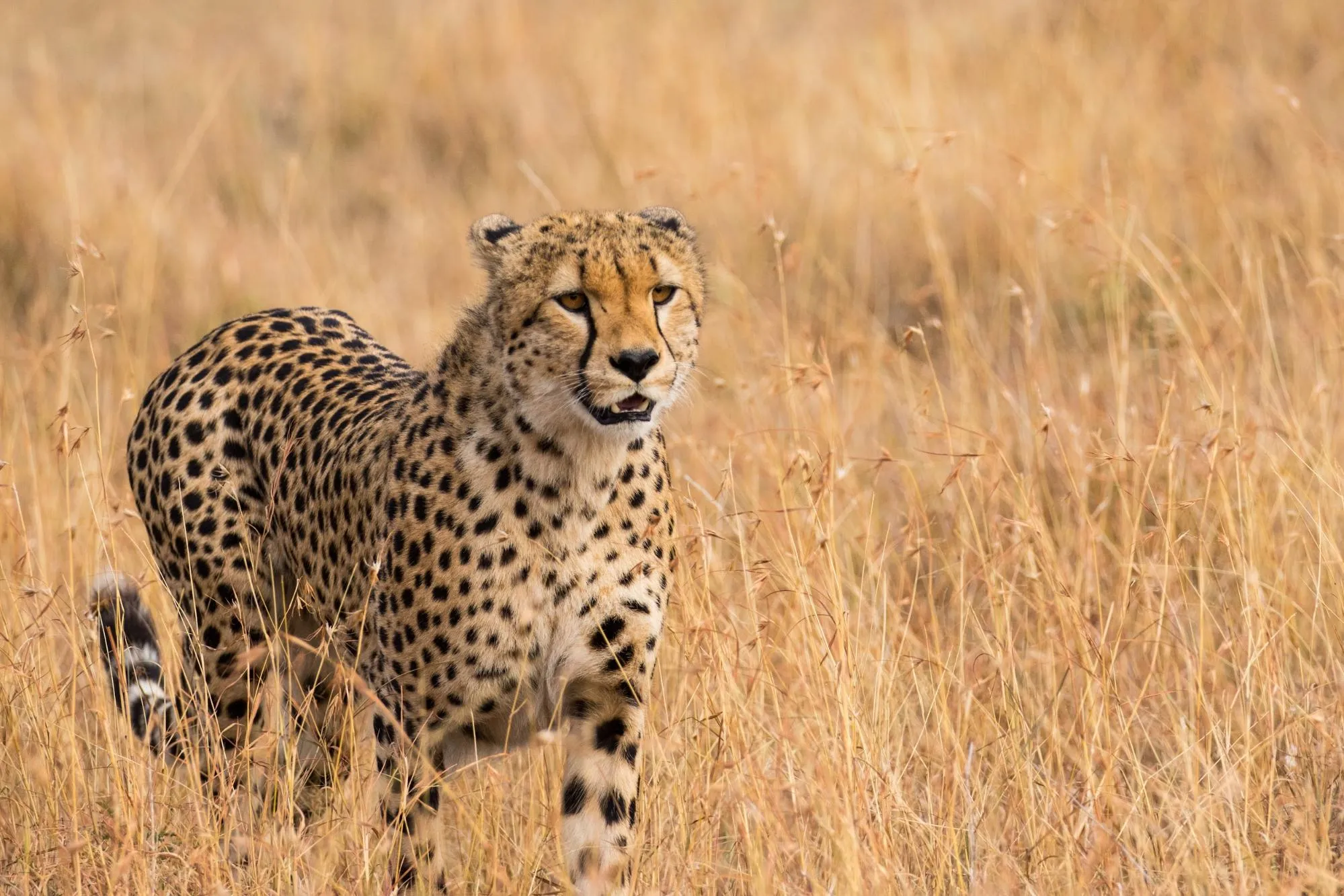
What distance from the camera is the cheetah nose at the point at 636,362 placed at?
2.51m

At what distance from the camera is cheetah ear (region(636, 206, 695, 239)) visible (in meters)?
2.93

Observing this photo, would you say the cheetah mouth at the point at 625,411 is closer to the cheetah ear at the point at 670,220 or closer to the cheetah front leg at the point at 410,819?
the cheetah ear at the point at 670,220

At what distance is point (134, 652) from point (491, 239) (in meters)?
1.06

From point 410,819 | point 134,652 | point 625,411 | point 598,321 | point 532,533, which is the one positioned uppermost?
point 598,321

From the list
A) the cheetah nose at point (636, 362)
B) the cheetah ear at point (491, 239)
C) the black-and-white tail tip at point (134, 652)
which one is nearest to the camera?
the cheetah nose at point (636, 362)

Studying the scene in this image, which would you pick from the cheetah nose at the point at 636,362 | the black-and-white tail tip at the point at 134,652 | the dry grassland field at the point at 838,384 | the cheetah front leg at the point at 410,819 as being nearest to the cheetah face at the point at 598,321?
the cheetah nose at the point at 636,362

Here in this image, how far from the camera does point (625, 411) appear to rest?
101 inches

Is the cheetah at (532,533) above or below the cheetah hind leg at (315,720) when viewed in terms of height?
above

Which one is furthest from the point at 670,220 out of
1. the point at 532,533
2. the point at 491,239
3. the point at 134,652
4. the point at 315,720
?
the point at 134,652

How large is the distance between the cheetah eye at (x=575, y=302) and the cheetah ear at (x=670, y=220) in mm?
324

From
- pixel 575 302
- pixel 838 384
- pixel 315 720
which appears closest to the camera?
pixel 575 302

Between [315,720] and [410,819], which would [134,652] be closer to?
[315,720]

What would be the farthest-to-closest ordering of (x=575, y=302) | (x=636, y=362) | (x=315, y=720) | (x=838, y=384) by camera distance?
(x=838, y=384)
(x=315, y=720)
(x=575, y=302)
(x=636, y=362)

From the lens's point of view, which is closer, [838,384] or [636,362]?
[636,362]
